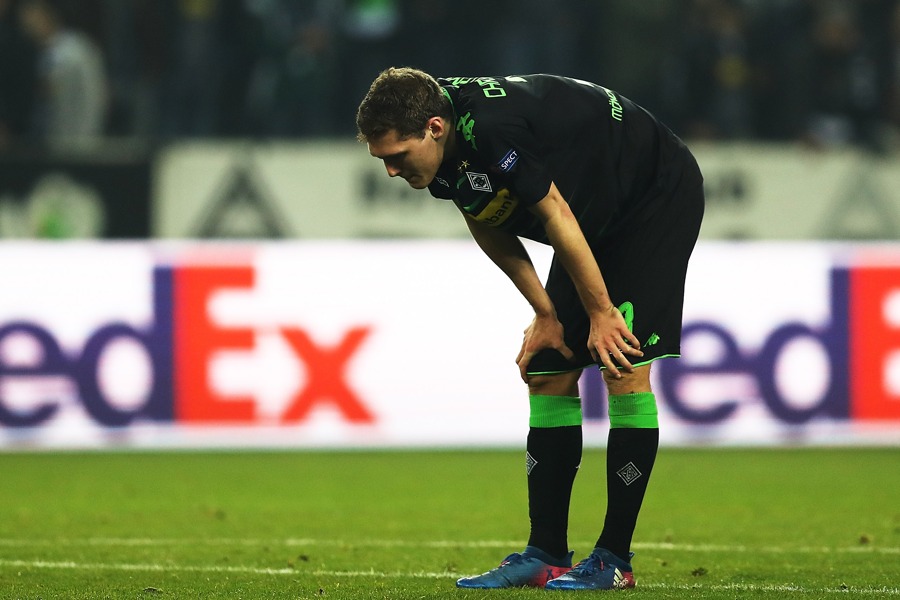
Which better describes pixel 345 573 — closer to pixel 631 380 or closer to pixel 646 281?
pixel 631 380

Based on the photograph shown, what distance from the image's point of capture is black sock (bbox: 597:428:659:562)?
4.94m

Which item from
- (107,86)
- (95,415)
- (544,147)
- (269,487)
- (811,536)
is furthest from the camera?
(107,86)

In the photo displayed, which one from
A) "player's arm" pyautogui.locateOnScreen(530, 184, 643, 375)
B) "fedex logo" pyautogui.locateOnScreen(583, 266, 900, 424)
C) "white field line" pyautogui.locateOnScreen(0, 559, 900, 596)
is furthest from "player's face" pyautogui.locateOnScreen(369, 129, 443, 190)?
"fedex logo" pyautogui.locateOnScreen(583, 266, 900, 424)

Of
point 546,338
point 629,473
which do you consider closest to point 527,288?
point 546,338

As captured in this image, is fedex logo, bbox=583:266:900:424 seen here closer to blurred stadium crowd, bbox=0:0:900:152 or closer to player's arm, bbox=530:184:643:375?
blurred stadium crowd, bbox=0:0:900:152

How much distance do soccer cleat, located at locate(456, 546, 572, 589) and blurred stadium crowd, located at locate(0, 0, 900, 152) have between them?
9.15 metres

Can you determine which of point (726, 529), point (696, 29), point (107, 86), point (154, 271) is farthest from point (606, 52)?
point (726, 529)

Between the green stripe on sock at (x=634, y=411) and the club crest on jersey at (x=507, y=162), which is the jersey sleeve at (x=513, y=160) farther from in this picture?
the green stripe on sock at (x=634, y=411)

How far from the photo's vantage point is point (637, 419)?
4.98 metres

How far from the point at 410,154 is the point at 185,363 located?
6.15 meters

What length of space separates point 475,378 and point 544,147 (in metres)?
6.00

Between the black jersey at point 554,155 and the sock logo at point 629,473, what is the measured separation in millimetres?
754

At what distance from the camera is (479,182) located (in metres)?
4.64

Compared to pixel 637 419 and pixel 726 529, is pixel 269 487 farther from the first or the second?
pixel 637 419
